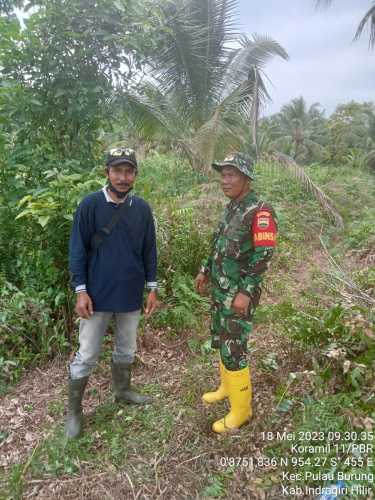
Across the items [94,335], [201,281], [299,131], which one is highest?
[299,131]

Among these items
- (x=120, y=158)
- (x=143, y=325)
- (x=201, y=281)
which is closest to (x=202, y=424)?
(x=201, y=281)

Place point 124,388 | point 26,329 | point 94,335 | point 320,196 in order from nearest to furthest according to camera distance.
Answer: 1. point 94,335
2. point 124,388
3. point 26,329
4. point 320,196

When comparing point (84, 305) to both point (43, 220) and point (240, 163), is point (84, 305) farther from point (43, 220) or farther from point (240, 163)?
point (240, 163)

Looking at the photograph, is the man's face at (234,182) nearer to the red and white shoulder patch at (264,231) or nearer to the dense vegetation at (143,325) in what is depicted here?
the red and white shoulder patch at (264,231)

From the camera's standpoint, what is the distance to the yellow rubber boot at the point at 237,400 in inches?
97.7

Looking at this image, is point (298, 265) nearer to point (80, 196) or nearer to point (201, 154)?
point (201, 154)

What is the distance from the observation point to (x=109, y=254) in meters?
2.41

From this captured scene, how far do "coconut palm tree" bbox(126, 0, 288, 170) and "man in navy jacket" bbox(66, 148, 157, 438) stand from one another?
5.06 m

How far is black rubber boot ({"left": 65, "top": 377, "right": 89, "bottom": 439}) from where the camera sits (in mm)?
2537

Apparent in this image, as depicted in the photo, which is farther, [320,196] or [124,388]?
[320,196]

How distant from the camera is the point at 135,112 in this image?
688cm

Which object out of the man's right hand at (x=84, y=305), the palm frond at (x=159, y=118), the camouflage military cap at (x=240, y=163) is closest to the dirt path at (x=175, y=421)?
the man's right hand at (x=84, y=305)

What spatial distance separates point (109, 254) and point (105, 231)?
158 millimetres

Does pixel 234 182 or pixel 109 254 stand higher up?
pixel 234 182
